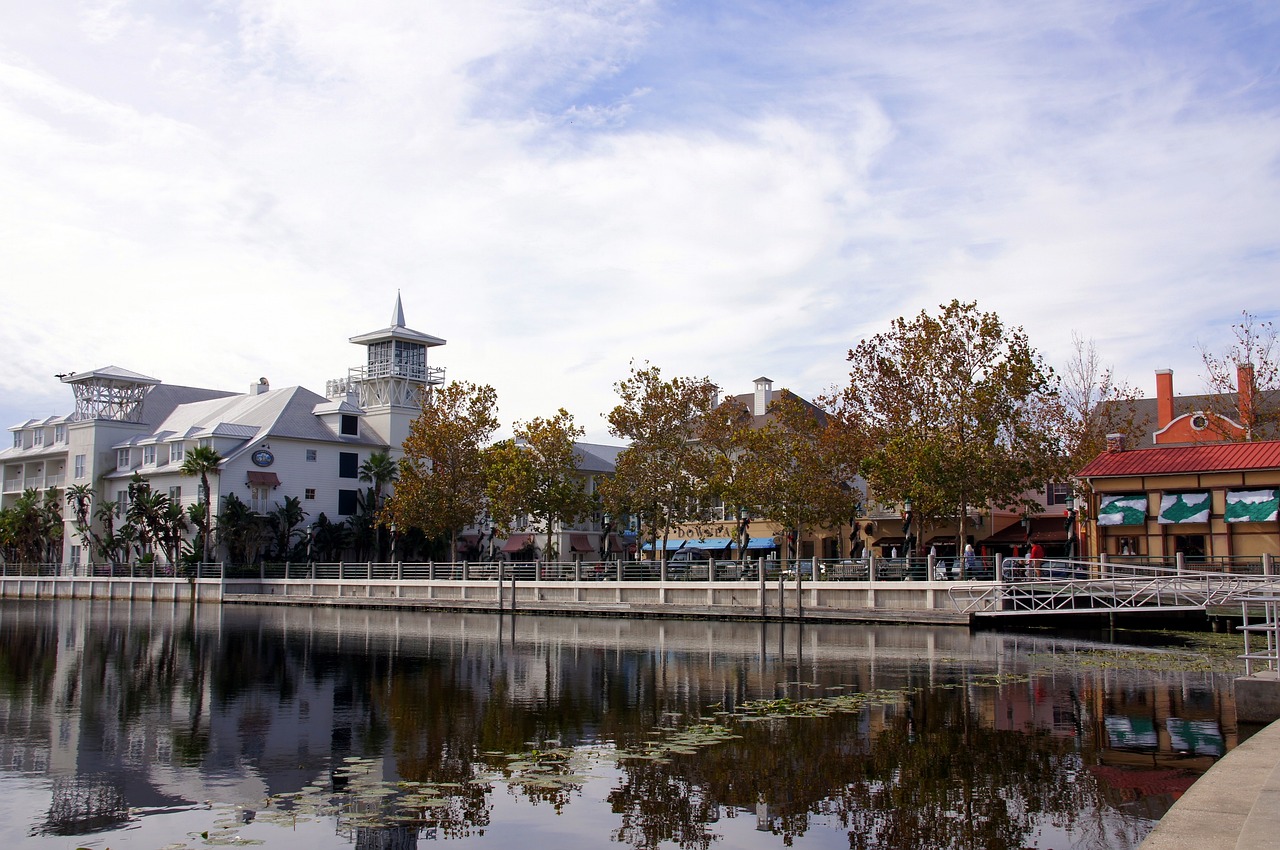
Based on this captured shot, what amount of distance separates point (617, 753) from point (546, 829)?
4.02 meters

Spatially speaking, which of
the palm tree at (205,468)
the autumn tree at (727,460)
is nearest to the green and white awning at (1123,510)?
the autumn tree at (727,460)

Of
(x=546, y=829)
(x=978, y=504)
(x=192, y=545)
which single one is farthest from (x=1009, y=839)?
(x=192, y=545)

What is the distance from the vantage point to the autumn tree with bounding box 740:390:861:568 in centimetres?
5216

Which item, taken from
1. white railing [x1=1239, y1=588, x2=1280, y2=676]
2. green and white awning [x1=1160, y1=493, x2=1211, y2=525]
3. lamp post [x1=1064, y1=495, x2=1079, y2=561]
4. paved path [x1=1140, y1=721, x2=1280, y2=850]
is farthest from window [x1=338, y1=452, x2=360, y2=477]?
paved path [x1=1140, y1=721, x2=1280, y2=850]

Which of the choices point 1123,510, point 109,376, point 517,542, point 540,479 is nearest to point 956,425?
point 1123,510

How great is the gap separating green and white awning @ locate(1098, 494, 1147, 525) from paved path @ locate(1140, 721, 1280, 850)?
107 ft

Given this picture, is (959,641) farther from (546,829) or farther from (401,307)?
(401,307)

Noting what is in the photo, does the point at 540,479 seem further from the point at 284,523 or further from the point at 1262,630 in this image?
the point at 1262,630

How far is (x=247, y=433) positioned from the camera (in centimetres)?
7775

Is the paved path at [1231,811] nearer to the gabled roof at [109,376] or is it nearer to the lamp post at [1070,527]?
the lamp post at [1070,527]

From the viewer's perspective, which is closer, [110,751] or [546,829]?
[546,829]

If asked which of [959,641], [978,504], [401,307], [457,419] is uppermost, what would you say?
[401,307]

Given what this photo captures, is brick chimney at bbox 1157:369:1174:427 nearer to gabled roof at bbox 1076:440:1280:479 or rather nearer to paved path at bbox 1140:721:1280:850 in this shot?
gabled roof at bbox 1076:440:1280:479

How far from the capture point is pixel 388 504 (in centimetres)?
6750
